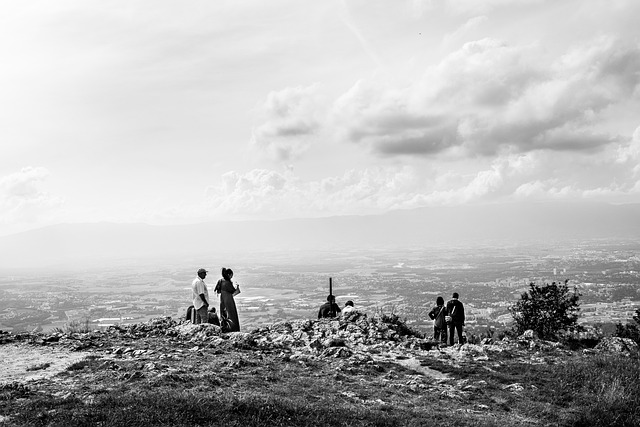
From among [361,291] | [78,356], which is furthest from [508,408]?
[361,291]

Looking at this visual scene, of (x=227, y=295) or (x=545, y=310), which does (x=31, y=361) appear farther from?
(x=545, y=310)

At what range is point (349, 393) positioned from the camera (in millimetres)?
11789

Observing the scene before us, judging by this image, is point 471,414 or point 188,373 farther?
point 188,373

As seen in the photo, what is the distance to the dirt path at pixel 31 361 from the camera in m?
12.2

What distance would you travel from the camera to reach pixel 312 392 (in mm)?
11625

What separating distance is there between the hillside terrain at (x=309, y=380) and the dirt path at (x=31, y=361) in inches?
1.9

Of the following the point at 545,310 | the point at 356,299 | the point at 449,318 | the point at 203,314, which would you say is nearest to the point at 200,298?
the point at 203,314

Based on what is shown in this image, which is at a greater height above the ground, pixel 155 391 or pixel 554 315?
pixel 155 391

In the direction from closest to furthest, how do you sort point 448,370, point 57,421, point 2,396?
point 57,421
point 2,396
point 448,370

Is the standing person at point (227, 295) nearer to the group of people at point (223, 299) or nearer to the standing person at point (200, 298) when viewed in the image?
the group of people at point (223, 299)

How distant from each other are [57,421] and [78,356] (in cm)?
665

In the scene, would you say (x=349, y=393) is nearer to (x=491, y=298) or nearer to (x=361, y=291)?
(x=491, y=298)

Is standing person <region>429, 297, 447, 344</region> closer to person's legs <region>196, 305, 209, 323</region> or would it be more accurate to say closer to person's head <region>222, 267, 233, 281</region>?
person's head <region>222, 267, 233, 281</region>

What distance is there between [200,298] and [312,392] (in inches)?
391
